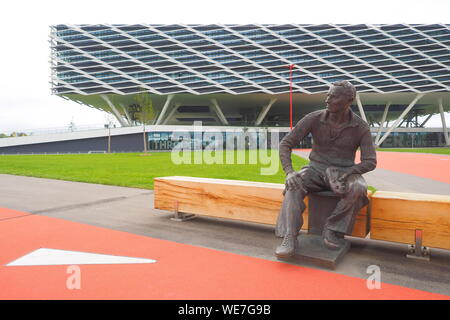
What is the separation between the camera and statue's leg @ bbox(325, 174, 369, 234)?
9.76 feet

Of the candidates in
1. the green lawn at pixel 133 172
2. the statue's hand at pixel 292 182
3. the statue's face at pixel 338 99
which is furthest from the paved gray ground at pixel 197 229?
the green lawn at pixel 133 172

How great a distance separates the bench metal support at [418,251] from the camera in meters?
3.07

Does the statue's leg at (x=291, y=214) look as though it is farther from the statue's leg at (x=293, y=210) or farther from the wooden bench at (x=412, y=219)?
the wooden bench at (x=412, y=219)

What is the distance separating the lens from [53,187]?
8000mm

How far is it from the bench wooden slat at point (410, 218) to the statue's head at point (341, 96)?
112 centimetres

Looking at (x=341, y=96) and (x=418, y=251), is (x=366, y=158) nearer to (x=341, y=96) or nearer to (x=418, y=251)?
(x=341, y=96)

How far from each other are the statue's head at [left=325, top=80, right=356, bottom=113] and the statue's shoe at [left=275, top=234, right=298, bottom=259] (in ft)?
5.01

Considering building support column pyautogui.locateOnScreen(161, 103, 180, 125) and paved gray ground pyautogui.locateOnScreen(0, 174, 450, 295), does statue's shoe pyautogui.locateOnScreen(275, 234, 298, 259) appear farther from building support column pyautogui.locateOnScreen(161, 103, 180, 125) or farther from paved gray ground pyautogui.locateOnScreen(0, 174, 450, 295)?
building support column pyautogui.locateOnScreen(161, 103, 180, 125)

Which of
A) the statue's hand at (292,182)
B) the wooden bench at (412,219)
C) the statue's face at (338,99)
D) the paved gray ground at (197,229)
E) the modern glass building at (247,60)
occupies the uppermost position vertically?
the modern glass building at (247,60)

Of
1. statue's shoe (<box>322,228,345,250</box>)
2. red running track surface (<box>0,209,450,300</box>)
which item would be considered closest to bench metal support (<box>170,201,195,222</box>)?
red running track surface (<box>0,209,450,300</box>)

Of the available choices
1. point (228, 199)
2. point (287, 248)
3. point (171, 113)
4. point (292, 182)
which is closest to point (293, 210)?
point (292, 182)

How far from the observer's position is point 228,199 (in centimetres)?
416

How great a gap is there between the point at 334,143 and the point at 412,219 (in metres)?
1.17
